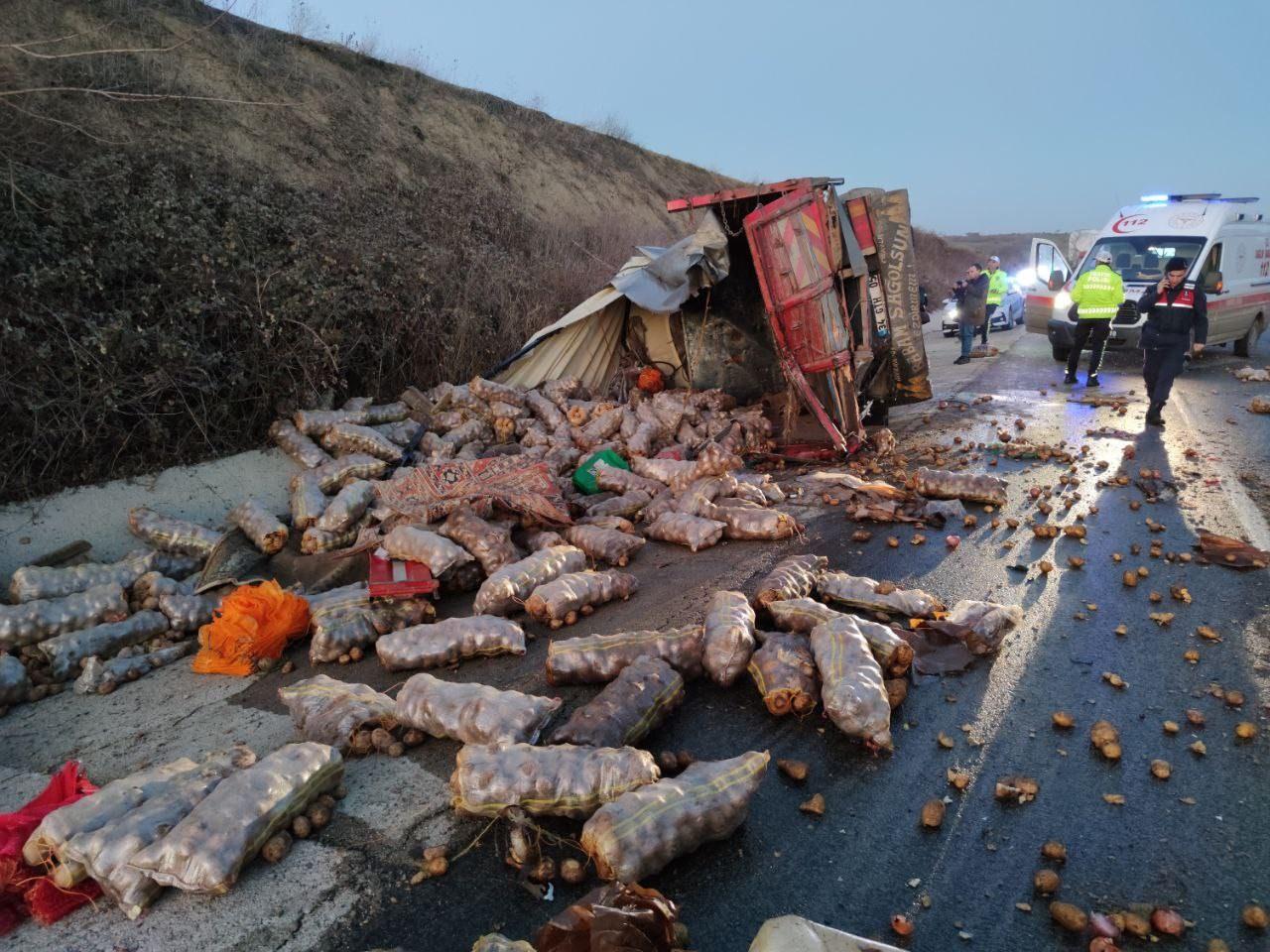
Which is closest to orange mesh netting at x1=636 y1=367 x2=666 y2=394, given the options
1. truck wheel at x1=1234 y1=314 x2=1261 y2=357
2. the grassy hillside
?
the grassy hillside

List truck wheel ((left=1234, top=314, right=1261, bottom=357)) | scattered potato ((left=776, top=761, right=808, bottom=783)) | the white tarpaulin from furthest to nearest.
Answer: truck wheel ((left=1234, top=314, right=1261, bottom=357)) → the white tarpaulin → scattered potato ((left=776, top=761, right=808, bottom=783))

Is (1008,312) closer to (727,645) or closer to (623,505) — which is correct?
(623,505)

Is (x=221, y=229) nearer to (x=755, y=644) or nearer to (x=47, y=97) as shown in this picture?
(x=47, y=97)

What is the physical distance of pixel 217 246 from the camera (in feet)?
27.9

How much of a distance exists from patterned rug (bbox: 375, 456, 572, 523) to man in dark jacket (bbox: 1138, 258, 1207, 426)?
7.39 m

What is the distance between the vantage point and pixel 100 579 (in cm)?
561

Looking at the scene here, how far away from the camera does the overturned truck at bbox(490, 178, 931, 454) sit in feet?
26.2

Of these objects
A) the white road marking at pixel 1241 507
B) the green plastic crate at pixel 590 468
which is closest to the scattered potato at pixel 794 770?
the white road marking at pixel 1241 507

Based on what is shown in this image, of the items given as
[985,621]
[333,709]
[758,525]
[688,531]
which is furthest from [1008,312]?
[333,709]

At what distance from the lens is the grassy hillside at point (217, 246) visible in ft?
22.5

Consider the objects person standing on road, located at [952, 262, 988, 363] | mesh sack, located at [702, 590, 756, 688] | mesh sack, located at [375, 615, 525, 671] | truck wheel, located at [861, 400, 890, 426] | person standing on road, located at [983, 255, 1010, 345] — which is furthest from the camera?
person standing on road, located at [983, 255, 1010, 345]

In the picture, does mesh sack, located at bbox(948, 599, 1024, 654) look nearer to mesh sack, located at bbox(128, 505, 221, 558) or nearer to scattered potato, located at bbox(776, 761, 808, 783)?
scattered potato, located at bbox(776, 761, 808, 783)

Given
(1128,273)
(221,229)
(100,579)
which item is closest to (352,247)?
(221,229)

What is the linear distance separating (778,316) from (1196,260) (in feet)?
30.1
